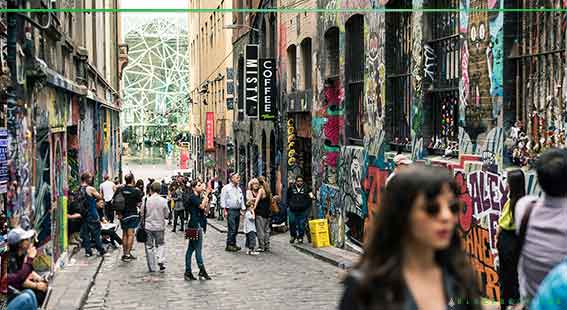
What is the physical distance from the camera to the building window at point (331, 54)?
22.3 meters

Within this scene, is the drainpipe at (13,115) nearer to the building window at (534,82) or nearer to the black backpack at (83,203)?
the black backpack at (83,203)

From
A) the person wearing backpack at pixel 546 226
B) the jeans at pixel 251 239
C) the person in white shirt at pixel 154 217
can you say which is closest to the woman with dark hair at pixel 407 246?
the person wearing backpack at pixel 546 226

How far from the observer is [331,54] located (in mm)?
22484

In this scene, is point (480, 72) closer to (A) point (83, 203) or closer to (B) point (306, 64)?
(A) point (83, 203)

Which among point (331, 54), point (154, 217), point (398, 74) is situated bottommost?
point (154, 217)

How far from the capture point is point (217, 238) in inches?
995

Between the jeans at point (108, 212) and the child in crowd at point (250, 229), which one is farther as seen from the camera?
the jeans at point (108, 212)

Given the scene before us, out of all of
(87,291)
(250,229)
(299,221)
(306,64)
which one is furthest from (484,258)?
(306,64)

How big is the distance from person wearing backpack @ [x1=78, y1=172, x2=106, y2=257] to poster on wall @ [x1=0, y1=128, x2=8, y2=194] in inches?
257

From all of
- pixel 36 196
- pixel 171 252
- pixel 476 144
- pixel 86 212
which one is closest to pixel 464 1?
pixel 476 144

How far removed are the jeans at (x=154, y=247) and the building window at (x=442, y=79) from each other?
4819 mm

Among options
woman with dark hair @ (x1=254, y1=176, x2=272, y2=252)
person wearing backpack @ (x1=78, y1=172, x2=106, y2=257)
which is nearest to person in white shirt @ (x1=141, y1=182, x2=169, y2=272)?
person wearing backpack @ (x1=78, y1=172, x2=106, y2=257)

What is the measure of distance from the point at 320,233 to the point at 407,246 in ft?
57.8

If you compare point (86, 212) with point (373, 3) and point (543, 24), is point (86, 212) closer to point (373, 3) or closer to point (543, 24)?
point (373, 3)
